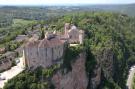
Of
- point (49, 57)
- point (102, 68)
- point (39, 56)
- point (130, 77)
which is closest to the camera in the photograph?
point (39, 56)

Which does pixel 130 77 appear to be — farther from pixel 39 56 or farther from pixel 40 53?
pixel 39 56

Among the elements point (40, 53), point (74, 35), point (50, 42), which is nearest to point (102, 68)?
point (74, 35)

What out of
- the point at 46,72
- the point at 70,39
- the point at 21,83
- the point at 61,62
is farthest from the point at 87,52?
the point at 21,83

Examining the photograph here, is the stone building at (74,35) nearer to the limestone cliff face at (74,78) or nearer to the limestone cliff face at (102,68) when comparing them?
the limestone cliff face at (102,68)

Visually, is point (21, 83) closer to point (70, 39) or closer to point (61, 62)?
point (61, 62)

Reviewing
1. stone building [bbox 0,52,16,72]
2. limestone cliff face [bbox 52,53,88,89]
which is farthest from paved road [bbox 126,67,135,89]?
stone building [bbox 0,52,16,72]

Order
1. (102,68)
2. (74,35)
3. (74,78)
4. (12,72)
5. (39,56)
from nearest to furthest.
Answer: (39,56) < (12,72) < (74,78) < (74,35) < (102,68)

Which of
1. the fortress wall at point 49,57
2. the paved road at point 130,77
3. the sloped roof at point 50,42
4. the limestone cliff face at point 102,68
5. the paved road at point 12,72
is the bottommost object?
the paved road at point 130,77

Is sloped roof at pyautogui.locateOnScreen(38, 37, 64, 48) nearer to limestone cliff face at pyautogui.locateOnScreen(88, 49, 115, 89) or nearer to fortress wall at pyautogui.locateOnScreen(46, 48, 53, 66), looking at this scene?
fortress wall at pyautogui.locateOnScreen(46, 48, 53, 66)

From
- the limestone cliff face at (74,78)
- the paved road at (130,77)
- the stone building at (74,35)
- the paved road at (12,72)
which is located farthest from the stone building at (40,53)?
the paved road at (130,77)
